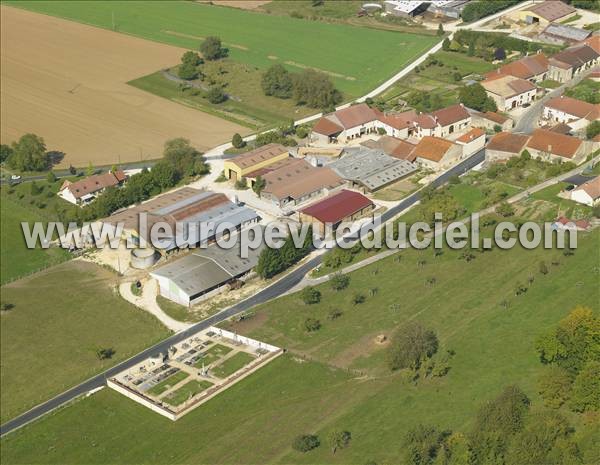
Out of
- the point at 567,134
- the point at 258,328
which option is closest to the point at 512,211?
the point at 567,134

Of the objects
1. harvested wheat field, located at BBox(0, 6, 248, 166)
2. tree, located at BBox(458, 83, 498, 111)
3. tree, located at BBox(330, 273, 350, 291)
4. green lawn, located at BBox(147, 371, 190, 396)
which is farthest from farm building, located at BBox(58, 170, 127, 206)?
tree, located at BBox(458, 83, 498, 111)

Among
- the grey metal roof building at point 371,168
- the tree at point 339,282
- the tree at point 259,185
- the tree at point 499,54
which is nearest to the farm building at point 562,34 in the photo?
the tree at point 499,54

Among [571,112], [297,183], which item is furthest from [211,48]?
[571,112]

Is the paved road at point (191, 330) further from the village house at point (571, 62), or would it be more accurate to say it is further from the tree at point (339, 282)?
the village house at point (571, 62)

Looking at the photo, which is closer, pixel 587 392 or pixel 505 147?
pixel 587 392

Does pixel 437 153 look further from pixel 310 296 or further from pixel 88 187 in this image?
pixel 88 187

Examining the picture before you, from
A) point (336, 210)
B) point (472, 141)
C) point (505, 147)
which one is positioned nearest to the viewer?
point (336, 210)

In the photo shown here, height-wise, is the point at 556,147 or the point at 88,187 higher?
the point at 556,147
